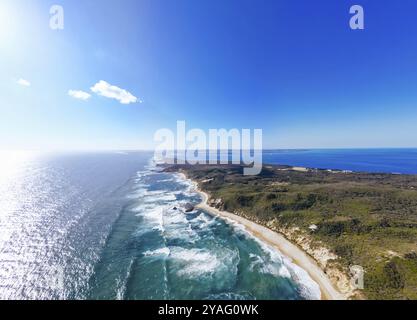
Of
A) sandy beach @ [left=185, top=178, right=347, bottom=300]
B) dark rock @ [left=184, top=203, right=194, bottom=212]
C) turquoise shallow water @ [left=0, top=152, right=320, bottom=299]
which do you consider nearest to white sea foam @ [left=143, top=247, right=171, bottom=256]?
turquoise shallow water @ [left=0, top=152, right=320, bottom=299]

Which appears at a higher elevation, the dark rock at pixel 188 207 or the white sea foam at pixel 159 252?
the dark rock at pixel 188 207

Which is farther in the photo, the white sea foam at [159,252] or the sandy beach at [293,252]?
the white sea foam at [159,252]

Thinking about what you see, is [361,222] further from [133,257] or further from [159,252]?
[133,257]

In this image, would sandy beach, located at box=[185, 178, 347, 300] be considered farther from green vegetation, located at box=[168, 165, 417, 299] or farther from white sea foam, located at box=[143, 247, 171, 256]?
white sea foam, located at box=[143, 247, 171, 256]

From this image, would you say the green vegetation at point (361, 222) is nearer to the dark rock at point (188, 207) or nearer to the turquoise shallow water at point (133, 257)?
the turquoise shallow water at point (133, 257)

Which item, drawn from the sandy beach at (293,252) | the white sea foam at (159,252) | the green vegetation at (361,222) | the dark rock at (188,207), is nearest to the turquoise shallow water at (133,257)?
the white sea foam at (159,252)

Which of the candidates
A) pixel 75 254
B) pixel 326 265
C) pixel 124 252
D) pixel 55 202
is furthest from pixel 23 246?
pixel 326 265

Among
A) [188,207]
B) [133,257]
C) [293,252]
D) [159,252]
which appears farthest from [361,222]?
[133,257]
